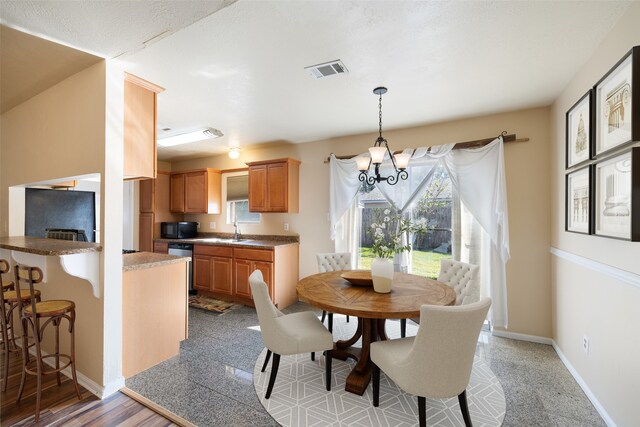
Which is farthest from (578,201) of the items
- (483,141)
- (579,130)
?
(483,141)

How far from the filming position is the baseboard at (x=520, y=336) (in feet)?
9.71

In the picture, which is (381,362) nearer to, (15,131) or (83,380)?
(83,380)

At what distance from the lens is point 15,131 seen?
2824 millimetres

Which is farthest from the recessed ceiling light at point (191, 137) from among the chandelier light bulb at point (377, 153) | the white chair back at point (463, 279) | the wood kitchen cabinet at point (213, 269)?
the white chair back at point (463, 279)

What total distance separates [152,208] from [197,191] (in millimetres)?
939

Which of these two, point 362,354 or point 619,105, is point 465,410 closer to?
point 362,354


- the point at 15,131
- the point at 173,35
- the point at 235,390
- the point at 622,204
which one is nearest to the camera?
the point at 622,204

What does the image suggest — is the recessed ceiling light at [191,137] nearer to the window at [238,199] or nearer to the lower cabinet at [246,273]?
the window at [238,199]

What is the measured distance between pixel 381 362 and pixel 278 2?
7.33ft

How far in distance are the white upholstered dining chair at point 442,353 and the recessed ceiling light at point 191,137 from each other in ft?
11.5

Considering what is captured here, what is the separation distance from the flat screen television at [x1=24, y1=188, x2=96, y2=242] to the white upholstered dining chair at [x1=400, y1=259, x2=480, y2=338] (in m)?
5.06

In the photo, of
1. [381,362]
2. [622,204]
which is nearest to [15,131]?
[381,362]

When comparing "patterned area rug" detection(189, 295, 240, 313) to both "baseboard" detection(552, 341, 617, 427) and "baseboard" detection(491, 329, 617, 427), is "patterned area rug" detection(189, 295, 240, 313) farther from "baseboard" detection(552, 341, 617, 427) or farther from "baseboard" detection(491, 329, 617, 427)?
"baseboard" detection(552, 341, 617, 427)

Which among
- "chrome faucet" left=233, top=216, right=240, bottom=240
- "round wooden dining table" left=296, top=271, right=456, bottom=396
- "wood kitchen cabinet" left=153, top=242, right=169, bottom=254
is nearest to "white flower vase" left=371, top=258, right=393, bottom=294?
"round wooden dining table" left=296, top=271, right=456, bottom=396
